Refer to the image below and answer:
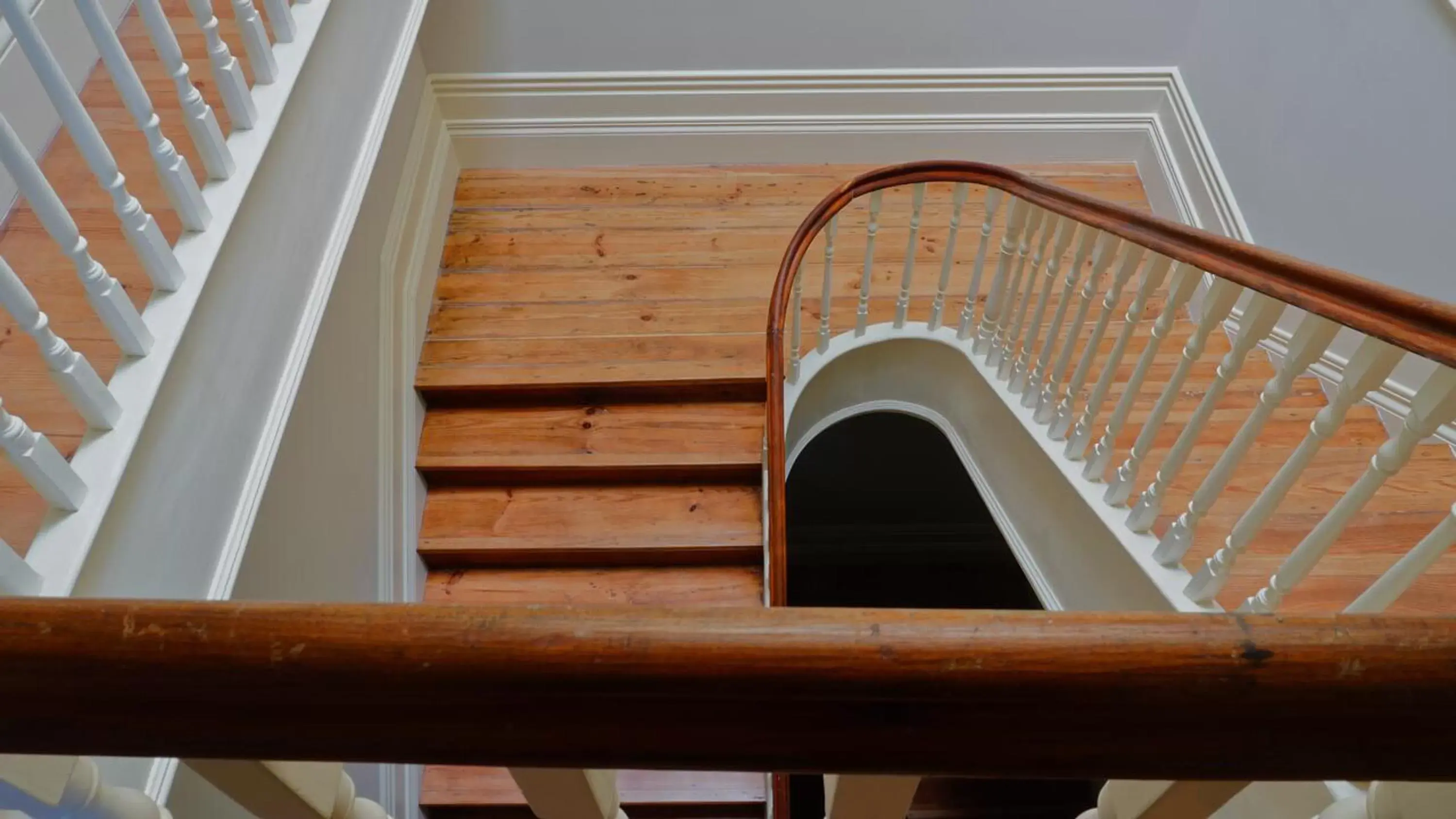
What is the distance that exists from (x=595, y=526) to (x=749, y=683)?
2708mm

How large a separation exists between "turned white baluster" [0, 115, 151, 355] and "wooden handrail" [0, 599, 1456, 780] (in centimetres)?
99

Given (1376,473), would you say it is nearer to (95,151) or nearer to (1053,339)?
(1053,339)

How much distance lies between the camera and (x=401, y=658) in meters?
0.39

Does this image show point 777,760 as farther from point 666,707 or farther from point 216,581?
point 216,581

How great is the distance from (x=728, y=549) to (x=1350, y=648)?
8.73 ft

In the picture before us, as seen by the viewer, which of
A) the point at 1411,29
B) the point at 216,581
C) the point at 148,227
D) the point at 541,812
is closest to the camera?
the point at 541,812

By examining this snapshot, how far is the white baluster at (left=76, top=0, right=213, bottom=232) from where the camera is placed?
49.6 inches

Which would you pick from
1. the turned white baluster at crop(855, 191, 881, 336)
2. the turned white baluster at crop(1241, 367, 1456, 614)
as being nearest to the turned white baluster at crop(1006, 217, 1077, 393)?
the turned white baluster at crop(855, 191, 881, 336)

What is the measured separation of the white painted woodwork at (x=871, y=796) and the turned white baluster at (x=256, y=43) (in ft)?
6.05

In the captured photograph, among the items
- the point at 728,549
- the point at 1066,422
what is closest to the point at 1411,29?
the point at 1066,422

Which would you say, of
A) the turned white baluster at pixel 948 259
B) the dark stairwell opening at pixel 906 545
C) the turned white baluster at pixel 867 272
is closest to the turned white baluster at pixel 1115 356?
the turned white baluster at pixel 948 259

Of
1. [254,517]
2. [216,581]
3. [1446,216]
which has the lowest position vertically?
[216,581]

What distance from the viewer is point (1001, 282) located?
267cm

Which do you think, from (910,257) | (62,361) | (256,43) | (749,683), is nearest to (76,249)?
(62,361)
